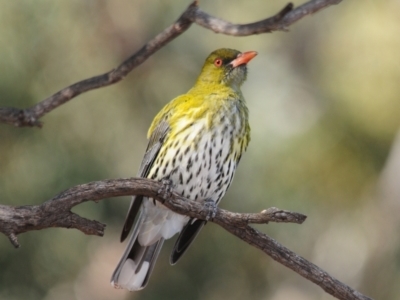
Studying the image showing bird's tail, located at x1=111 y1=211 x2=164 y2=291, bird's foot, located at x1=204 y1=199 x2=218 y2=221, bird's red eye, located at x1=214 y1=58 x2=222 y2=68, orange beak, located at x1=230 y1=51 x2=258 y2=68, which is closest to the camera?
bird's foot, located at x1=204 y1=199 x2=218 y2=221

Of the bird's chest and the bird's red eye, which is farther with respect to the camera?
the bird's red eye

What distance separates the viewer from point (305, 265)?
3738 millimetres

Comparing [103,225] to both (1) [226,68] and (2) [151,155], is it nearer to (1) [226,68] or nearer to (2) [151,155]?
(2) [151,155]

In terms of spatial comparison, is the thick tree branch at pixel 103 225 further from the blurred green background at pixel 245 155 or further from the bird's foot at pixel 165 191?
the blurred green background at pixel 245 155

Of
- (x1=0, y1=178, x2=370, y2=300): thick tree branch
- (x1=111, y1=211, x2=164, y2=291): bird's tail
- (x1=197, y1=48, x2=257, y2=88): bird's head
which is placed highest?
(x1=197, y1=48, x2=257, y2=88): bird's head

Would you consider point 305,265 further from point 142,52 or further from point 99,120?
point 99,120

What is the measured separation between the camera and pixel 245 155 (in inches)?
240

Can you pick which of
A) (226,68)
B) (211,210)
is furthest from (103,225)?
(226,68)

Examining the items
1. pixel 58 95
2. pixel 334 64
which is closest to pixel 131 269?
pixel 58 95

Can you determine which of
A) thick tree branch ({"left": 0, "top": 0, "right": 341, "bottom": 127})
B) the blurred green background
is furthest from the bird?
the blurred green background

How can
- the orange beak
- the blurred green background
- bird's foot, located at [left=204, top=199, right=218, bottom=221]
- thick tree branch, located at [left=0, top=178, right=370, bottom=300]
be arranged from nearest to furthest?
thick tree branch, located at [left=0, top=178, right=370, bottom=300] → bird's foot, located at [left=204, top=199, right=218, bottom=221] → the orange beak → the blurred green background

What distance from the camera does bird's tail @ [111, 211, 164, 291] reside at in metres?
4.69

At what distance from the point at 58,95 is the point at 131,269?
43.7 inches

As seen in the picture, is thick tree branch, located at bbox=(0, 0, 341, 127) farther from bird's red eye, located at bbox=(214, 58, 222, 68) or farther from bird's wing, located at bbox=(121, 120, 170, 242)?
bird's red eye, located at bbox=(214, 58, 222, 68)
